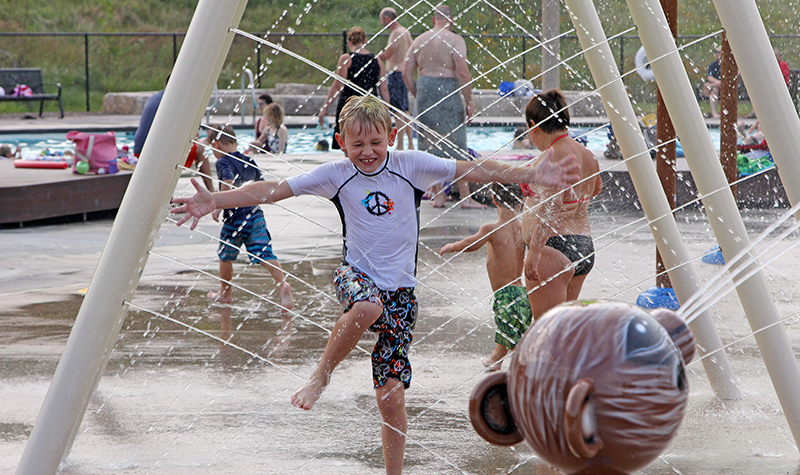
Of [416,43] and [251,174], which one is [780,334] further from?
[416,43]

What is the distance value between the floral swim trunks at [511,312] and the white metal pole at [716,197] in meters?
1.31

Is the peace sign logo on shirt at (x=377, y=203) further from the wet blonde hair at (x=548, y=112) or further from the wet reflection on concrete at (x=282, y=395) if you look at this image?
the wet blonde hair at (x=548, y=112)

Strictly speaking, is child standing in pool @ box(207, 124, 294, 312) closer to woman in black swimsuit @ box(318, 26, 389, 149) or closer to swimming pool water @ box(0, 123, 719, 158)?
woman in black swimsuit @ box(318, 26, 389, 149)

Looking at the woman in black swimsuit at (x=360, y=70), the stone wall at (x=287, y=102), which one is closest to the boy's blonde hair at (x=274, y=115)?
the woman in black swimsuit at (x=360, y=70)

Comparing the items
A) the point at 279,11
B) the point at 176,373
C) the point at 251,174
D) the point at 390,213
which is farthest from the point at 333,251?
the point at 279,11

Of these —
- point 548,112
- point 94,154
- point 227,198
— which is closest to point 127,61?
point 94,154

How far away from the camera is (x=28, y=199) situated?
9.04 meters

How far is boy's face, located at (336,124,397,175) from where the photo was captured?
3156mm

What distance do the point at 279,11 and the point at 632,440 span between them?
124 feet

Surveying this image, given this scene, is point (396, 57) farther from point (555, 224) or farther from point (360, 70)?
point (555, 224)

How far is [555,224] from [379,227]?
4.73 ft

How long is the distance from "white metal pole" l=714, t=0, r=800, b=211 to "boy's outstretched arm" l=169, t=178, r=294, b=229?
5.21ft

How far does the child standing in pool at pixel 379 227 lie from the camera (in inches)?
122

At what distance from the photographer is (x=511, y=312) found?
15.0 ft
